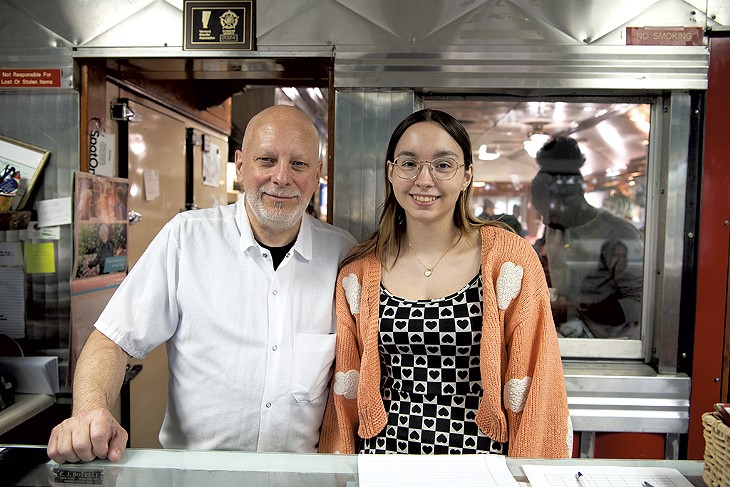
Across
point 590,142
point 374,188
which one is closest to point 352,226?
point 374,188

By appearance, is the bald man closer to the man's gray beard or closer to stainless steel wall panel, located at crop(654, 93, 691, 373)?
the man's gray beard

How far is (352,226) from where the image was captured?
2420 millimetres

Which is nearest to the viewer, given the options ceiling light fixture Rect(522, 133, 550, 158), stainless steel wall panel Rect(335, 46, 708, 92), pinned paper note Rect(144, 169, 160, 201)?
stainless steel wall panel Rect(335, 46, 708, 92)

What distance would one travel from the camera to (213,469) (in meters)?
1.15

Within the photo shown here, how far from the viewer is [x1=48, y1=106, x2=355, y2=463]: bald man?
71.8 inches

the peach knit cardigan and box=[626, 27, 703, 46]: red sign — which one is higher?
box=[626, 27, 703, 46]: red sign

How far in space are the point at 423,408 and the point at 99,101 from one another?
204 centimetres

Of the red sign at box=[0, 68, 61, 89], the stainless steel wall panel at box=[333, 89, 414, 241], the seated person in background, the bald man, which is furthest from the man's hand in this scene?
the seated person in background

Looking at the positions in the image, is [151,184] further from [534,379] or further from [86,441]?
[534,379]

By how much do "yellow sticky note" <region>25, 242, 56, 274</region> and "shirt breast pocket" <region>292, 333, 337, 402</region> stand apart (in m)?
1.36

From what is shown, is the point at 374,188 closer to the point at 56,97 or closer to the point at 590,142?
the point at 590,142

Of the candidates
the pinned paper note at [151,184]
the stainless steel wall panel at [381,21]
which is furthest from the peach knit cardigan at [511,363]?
the pinned paper note at [151,184]

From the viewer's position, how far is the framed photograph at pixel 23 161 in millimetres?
2424

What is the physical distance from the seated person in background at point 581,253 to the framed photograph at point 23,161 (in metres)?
2.21
